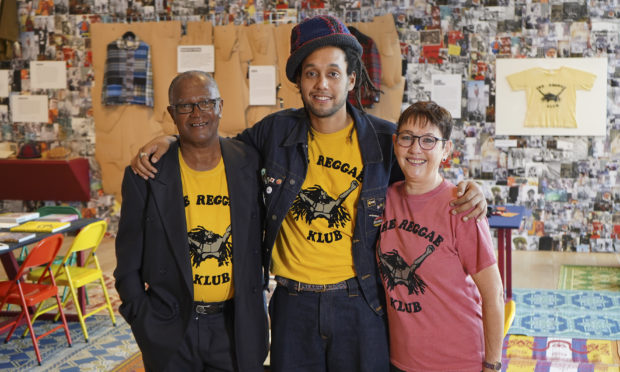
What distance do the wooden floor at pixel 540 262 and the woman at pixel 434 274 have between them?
4104mm

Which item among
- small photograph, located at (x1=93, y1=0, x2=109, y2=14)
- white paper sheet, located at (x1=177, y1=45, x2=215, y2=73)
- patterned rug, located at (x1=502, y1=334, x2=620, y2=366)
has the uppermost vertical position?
small photograph, located at (x1=93, y1=0, x2=109, y2=14)

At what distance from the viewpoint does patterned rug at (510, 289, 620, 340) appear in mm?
4609

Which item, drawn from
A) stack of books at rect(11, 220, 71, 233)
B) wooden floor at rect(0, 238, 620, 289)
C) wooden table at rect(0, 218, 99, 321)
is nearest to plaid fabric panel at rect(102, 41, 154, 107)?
wooden floor at rect(0, 238, 620, 289)

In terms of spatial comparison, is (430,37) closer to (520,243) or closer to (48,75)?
(520,243)

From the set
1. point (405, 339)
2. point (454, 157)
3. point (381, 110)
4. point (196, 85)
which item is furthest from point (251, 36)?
point (405, 339)

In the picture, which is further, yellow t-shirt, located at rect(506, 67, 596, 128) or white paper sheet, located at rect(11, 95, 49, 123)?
white paper sheet, located at rect(11, 95, 49, 123)

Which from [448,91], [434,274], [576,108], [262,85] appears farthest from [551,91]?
[434,274]

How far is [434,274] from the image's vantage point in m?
1.97

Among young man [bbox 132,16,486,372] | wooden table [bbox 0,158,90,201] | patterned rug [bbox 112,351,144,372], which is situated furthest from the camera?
wooden table [bbox 0,158,90,201]

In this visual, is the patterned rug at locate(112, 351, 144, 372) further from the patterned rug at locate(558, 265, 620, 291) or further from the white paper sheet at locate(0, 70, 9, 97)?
the white paper sheet at locate(0, 70, 9, 97)

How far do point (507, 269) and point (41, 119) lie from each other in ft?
20.0

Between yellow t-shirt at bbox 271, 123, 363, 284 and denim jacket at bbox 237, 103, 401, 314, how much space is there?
32mm

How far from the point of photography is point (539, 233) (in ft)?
23.8

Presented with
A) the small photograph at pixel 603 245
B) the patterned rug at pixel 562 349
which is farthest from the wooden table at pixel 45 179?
the small photograph at pixel 603 245
